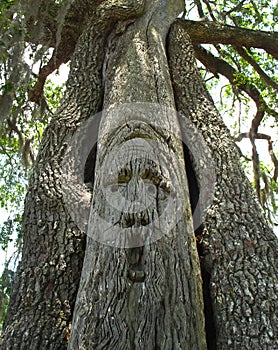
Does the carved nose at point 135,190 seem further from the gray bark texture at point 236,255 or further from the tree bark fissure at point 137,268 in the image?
the gray bark texture at point 236,255

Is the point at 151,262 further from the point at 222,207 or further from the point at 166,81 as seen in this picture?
the point at 166,81

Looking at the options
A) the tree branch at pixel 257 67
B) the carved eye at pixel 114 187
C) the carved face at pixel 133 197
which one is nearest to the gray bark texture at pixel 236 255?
the carved face at pixel 133 197

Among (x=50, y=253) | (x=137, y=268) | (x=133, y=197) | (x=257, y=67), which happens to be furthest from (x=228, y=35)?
(x=137, y=268)

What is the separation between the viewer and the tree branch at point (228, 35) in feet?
21.5

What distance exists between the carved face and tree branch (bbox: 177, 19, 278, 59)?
3.72m

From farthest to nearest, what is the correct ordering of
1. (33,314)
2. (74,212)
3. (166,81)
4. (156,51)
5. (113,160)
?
1. (156,51)
2. (166,81)
3. (74,212)
4. (113,160)
5. (33,314)

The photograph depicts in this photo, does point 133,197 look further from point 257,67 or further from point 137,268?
point 257,67

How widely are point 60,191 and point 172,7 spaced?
3.88m

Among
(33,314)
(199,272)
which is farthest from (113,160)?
(33,314)

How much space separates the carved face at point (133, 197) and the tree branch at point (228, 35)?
3.72 meters

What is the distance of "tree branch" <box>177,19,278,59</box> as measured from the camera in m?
6.57

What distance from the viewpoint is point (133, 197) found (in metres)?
3.18

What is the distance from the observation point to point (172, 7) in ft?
21.0

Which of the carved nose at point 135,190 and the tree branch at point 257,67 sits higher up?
the tree branch at point 257,67
